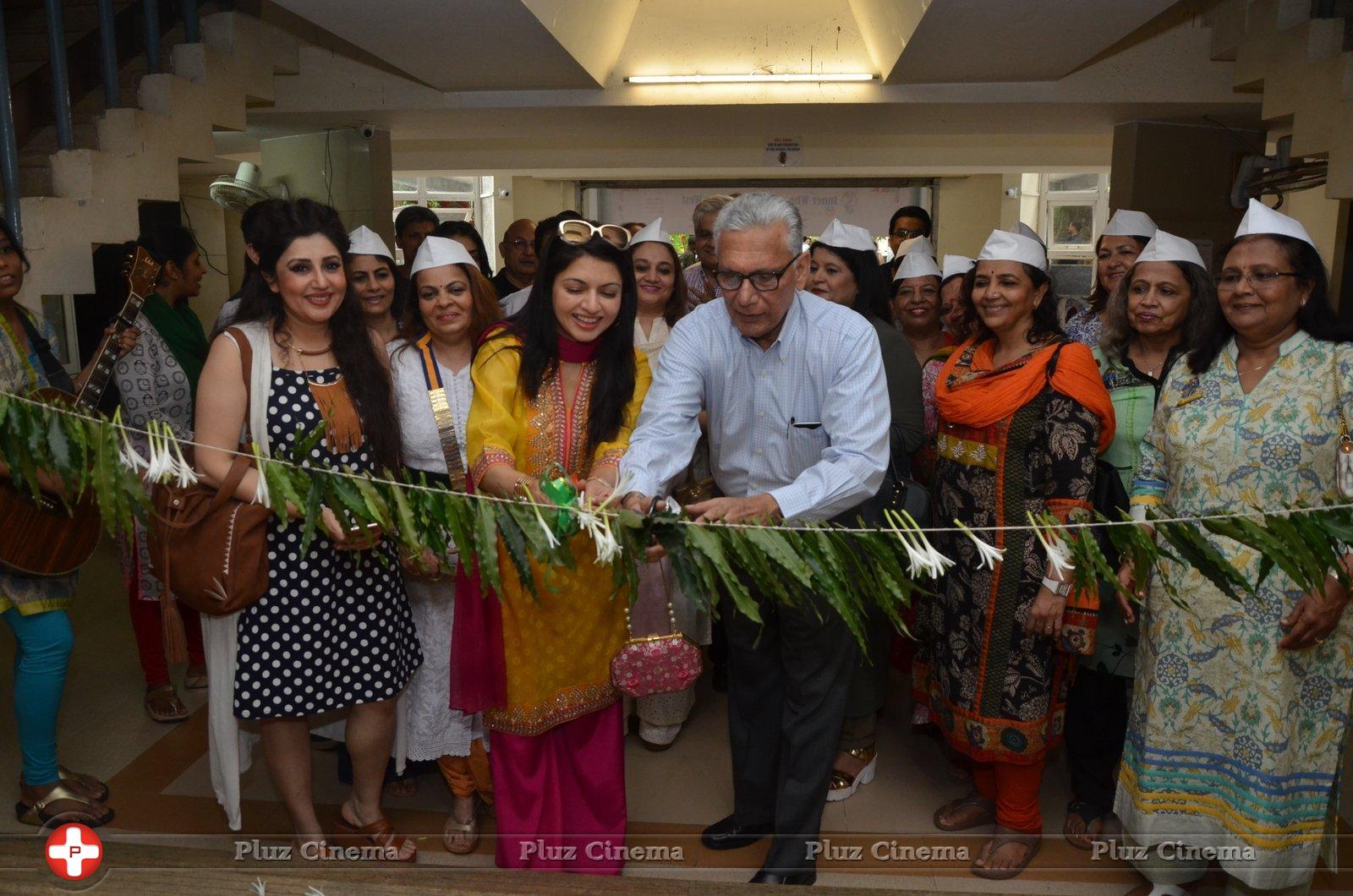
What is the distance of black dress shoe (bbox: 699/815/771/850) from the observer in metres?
2.75

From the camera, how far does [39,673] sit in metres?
2.72

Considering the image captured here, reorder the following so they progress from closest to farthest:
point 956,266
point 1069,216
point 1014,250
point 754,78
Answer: point 1014,250 < point 956,266 < point 754,78 < point 1069,216

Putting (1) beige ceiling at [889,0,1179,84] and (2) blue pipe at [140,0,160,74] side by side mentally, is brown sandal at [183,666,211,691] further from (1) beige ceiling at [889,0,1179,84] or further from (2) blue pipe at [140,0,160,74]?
(1) beige ceiling at [889,0,1179,84]

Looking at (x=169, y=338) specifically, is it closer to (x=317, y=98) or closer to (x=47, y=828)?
(x=47, y=828)

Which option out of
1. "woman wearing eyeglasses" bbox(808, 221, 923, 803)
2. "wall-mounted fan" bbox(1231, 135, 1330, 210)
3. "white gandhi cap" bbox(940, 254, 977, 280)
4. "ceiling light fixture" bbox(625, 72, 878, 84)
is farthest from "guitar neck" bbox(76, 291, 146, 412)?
"wall-mounted fan" bbox(1231, 135, 1330, 210)

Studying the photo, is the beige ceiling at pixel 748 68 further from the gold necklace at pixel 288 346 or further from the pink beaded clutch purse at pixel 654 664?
the pink beaded clutch purse at pixel 654 664

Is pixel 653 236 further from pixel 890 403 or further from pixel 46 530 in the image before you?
pixel 46 530

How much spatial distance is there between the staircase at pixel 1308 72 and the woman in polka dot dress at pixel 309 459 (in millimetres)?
4034

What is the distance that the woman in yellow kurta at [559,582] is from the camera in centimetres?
245

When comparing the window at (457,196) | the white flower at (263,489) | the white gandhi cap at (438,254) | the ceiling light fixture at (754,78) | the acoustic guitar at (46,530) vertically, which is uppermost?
the window at (457,196)

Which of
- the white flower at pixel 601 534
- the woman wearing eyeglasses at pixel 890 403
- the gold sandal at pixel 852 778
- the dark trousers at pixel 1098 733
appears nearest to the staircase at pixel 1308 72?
the woman wearing eyeglasses at pixel 890 403

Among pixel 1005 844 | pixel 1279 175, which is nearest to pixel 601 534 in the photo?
A: pixel 1005 844

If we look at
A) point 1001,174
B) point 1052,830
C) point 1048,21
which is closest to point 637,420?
point 1052,830

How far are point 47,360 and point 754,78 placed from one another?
503 cm
